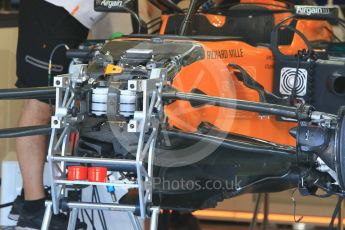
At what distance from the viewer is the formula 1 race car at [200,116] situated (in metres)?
2.20

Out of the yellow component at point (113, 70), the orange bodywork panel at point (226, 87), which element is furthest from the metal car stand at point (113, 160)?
the orange bodywork panel at point (226, 87)

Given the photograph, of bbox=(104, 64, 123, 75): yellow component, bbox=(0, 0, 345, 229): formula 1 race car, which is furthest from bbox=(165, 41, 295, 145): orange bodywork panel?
bbox=(104, 64, 123, 75): yellow component

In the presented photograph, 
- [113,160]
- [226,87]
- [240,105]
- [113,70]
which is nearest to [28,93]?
[113,70]

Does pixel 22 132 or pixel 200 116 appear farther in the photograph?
pixel 200 116

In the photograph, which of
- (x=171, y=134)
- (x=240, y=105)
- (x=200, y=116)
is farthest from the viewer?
(x=200, y=116)

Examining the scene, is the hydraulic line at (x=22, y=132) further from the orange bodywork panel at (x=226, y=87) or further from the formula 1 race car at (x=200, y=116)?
the orange bodywork panel at (x=226, y=87)

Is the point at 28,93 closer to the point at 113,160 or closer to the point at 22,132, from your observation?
the point at 22,132

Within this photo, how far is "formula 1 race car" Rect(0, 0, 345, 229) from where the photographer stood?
2203 mm

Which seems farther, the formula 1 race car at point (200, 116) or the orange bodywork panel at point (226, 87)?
the orange bodywork panel at point (226, 87)

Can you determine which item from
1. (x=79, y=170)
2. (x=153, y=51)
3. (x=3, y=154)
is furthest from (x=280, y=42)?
(x=3, y=154)

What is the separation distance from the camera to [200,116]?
2.75 metres

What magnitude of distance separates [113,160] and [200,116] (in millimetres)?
680

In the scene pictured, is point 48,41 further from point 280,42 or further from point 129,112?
point 129,112

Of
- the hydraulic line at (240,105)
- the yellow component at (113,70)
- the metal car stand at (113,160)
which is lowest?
the metal car stand at (113,160)
